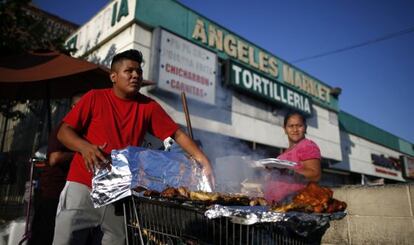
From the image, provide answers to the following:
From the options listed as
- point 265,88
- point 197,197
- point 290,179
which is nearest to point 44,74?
point 197,197

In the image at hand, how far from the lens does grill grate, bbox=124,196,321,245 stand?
5.02ft

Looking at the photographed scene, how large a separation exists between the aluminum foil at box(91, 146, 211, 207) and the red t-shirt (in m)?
0.30

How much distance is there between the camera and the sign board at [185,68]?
311 inches

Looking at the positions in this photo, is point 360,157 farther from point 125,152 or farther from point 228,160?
point 125,152

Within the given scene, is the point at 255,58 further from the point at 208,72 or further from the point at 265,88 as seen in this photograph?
the point at 208,72

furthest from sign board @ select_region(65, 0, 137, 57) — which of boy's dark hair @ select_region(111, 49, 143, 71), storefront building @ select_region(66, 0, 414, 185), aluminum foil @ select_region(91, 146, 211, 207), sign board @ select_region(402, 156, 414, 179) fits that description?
sign board @ select_region(402, 156, 414, 179)

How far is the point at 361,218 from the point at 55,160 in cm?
425

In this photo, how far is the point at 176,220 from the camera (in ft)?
5.49

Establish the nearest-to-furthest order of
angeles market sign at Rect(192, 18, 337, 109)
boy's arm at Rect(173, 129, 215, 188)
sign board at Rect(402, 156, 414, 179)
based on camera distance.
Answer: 1. boy's arm at Rect(173, 129, 215, 188)
2. angeles market sign at Rect(192, 18, 337, 109)
3. sign board at Rect(402, 156, 414, 179)

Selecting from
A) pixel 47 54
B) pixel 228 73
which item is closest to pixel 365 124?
pixel 228 73

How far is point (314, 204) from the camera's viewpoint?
72.0 inches

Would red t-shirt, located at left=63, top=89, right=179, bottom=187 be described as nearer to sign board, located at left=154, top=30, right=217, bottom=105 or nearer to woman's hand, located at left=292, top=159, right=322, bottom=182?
woman's hand, located at left=292, top=159, right=322, bottom=182

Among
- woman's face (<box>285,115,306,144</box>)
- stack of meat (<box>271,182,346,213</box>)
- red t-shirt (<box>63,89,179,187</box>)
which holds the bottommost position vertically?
stack of meat (<box>271,182,346,213</box>)

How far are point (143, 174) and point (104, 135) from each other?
497 millimetres
